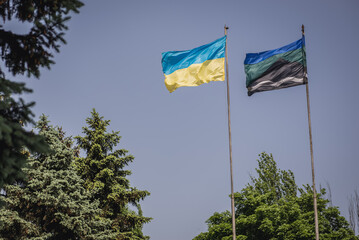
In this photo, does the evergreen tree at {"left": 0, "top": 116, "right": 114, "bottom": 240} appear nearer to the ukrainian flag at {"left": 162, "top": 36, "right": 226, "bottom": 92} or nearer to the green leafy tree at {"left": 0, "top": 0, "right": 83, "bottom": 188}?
the ukrainian flag at {"left": 162, "top": 36, "right": 226, "bottom": 92}

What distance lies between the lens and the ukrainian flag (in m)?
19.0

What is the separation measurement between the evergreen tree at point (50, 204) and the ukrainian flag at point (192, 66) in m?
9.47

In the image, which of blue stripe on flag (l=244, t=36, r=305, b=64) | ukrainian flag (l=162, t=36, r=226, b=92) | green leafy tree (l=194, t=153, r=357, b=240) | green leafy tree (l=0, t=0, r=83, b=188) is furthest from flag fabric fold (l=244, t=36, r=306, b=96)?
green leafy tree (l=194, t=153, r=357, b=240)

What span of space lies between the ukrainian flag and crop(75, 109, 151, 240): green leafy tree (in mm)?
12718

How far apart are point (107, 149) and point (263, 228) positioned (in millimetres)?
17026

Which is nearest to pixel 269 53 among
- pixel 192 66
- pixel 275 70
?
pixel 275 70

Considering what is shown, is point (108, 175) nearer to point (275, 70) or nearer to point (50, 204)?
point (50, 204)

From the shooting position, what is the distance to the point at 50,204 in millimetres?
24188

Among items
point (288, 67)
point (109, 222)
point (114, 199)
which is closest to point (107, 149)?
point (114, 199)

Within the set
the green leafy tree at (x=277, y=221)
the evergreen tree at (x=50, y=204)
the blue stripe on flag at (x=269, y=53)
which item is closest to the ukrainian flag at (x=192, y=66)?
the blue stripe on flag at (x=269, y=53)

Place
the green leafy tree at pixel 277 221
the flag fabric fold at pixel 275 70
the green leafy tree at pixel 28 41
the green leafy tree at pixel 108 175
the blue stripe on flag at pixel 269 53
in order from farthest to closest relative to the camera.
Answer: the green leafy tree at pixel 277 221 < the green leafy tree at pixel 108 175 < the blue stripe on flag at pixel 269 53 < the flag fabric fold at pixel 275 70 < the green leafy tree at pixel 28 41

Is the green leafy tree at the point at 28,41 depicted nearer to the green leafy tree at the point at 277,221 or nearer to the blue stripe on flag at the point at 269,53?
the blue stripe on flag at the point at 269,53

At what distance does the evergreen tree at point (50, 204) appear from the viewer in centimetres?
2391

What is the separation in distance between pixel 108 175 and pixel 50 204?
650 centimetres
